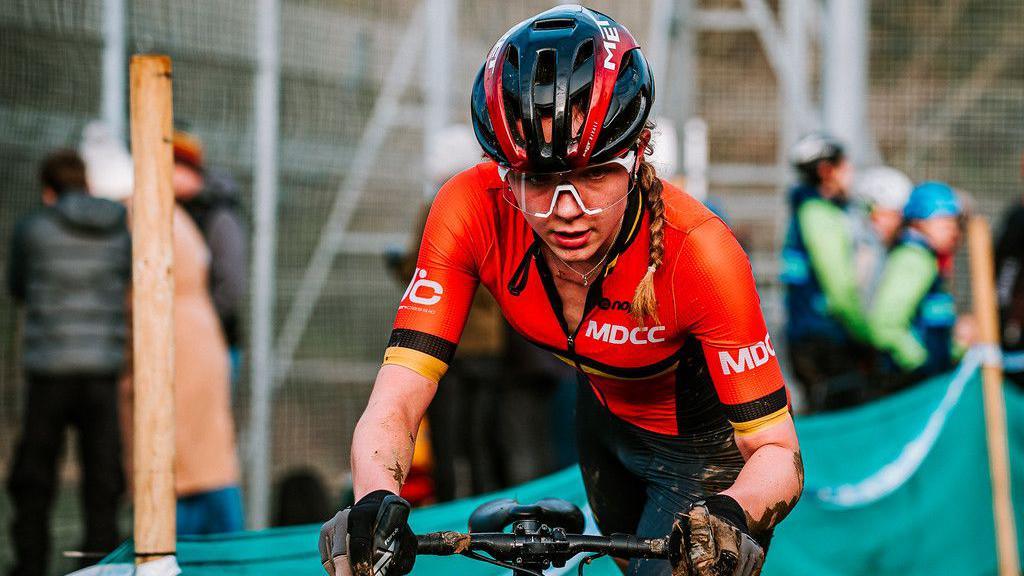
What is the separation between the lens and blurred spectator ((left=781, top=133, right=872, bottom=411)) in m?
8.58

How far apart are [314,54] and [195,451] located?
3080mm

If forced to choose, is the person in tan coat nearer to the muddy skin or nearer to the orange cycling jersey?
the orange cycling jersey

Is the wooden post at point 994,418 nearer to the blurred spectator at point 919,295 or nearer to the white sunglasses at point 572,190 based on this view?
the blurred spectator at point 919,295

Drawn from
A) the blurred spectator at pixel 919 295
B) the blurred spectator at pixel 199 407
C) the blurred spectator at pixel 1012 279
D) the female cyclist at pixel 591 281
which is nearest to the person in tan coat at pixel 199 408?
the blurred spectator at pixel 199 407

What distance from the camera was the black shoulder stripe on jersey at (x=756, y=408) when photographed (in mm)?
3088

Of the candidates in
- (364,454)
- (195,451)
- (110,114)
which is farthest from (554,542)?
(110,114)

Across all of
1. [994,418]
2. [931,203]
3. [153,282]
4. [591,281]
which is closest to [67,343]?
[153,282]

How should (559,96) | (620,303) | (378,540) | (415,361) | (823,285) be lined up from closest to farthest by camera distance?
(378,540) → (559,96) → (415,361) → (620,303) → (823,285)

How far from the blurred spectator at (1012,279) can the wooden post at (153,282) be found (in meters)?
7.32

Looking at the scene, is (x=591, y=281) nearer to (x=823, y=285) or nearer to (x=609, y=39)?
(x=609, y=39)

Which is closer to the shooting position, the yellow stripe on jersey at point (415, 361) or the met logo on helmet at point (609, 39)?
the met logo on helmet at point (609, 39)

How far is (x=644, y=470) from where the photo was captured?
148 inches

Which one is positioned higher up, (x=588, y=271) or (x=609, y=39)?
(x=609, y=39)

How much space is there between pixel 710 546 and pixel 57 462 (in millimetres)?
4859
